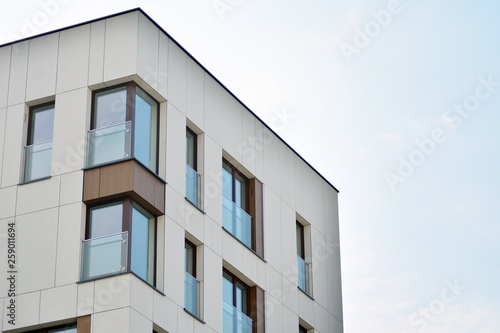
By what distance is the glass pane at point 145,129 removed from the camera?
37938 millimetres

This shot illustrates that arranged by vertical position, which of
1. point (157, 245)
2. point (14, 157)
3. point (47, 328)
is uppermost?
point (14, 157)

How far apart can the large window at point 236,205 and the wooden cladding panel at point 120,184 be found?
5035 millimetres

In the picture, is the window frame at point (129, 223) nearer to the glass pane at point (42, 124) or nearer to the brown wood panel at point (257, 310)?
the glass pane at point (42, 124)

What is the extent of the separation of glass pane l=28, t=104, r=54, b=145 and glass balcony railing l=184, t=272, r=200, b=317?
6.13m

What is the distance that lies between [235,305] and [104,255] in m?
7.13

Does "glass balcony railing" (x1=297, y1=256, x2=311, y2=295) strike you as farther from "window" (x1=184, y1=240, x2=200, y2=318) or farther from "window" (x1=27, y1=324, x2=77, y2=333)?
"window" (x1=27, y1=324, x2=77, y2=333)

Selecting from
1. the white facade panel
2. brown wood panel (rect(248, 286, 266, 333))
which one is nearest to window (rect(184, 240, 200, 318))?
brown wood panel (rect(248, 286, 266, 333))

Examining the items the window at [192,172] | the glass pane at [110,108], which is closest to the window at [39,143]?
the glass pane at [110,108]

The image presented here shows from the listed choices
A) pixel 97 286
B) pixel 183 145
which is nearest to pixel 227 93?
pixel 183 145

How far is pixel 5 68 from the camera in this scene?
40469 millimetres

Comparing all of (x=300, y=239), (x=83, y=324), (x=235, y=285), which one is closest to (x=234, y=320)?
(x=235, y=285)

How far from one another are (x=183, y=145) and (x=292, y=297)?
8.32m

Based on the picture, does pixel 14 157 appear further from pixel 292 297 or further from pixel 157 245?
pixel 292 297

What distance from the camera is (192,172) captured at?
40469 mm
